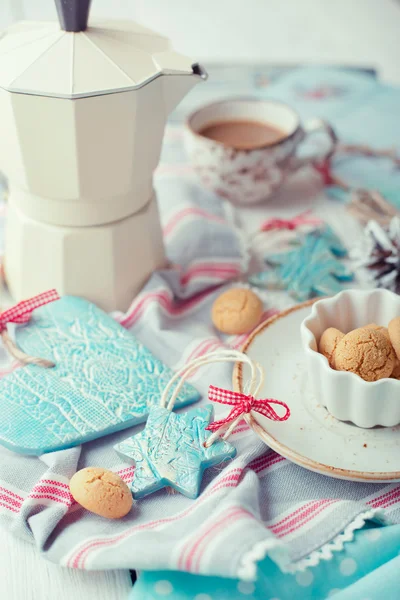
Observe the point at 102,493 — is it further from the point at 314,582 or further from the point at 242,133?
the point at 242,133

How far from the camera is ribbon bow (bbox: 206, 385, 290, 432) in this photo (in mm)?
606

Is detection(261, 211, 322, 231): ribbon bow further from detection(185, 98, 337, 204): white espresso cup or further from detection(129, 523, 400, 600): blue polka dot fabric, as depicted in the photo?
detection(129, 523, 400, 600): blue polka dot fabric

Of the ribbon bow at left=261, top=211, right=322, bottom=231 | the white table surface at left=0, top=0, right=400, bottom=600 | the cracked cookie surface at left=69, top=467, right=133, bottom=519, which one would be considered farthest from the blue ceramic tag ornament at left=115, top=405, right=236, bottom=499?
the white table surface at left=0, top=0, right=400, bottom=600

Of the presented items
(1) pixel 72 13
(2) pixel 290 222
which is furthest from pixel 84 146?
(2) pixel 290 222

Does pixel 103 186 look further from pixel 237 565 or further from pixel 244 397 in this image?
pixel 237 565

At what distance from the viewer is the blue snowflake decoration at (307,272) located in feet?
2.73

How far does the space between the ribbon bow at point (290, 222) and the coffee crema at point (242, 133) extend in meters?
0.12

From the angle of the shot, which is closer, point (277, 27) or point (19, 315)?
point (19, 315)

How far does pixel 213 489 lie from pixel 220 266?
35cm

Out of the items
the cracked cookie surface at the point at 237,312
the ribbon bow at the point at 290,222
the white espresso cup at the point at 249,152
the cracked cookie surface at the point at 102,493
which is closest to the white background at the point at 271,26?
the white espresso cup at the point at 249,152

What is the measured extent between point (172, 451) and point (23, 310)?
250mm

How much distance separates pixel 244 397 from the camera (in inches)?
24.1

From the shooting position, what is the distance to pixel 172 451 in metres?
0.60

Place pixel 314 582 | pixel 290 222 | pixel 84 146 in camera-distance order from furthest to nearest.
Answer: pixel 290 222 < pixel 84 146 < pixel 314 582
